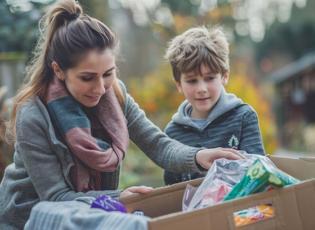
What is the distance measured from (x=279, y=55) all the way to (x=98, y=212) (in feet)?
67.3

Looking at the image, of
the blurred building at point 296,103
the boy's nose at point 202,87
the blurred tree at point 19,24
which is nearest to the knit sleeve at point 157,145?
the boy's nose at point 202,87

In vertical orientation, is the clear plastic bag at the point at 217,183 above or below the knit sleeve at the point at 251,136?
below

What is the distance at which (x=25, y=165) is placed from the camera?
76.9 inches

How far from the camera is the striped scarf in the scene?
1949 mm

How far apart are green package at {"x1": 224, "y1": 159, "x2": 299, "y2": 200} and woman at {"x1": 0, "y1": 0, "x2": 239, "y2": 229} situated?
0.28 meters

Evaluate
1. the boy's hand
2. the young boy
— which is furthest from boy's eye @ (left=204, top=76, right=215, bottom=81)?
the boy's hand

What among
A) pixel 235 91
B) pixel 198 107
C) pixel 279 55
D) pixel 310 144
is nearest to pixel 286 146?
pixel 310 144

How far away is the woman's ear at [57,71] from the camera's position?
6.63 feet

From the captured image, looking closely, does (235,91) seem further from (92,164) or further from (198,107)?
(92,164)

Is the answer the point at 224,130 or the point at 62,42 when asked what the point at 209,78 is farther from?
the point at 62,42

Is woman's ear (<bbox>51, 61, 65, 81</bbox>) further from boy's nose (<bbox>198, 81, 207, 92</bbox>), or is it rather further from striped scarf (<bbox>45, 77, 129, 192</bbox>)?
boy's nose (<bbox>198, 81, 207, 92</bbox>)

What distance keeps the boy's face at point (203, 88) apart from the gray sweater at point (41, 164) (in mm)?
231

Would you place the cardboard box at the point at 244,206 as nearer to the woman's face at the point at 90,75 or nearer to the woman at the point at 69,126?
the woman at the point at 69,126

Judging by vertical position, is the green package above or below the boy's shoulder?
below
